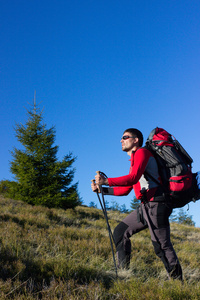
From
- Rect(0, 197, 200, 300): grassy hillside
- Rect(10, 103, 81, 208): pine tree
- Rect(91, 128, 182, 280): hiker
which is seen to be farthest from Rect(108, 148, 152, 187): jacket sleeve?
Rect(10, 103, 81, 208): pine tree

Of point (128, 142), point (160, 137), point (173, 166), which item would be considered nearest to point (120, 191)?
point (128, 142)

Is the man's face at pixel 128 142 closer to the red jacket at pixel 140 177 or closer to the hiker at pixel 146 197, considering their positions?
the hiker at pixel 146 197

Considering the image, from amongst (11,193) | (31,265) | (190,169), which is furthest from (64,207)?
(190,169)

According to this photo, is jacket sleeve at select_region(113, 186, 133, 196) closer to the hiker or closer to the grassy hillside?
the hiker

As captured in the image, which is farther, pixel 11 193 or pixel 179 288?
pixel 11 193

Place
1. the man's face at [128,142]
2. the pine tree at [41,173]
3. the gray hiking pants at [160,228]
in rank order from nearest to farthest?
1. the gray hiking pants at [160,228]
2. the man's face at [128,142]
3. the pine tree at [41,173]

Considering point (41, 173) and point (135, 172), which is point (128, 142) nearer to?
point (135, 172)

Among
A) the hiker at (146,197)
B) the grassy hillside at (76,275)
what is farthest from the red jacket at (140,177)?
the grassy hillside at (76,275)

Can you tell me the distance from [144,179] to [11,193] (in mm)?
12707

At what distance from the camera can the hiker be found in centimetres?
330

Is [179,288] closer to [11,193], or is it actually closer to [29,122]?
[11,193]

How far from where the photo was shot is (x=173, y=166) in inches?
137

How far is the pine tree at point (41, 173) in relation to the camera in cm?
1380

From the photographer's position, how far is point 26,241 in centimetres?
500
